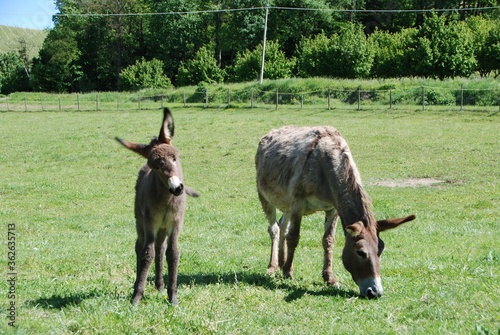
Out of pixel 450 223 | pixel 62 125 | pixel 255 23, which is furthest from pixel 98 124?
pixel 255 23

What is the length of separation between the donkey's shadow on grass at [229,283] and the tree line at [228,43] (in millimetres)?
53023

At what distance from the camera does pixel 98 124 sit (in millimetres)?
36500

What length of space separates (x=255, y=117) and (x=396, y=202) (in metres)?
22.9

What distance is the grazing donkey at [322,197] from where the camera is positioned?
665 cm

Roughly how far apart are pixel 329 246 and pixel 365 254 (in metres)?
1.34

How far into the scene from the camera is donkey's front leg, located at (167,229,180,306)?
611cm

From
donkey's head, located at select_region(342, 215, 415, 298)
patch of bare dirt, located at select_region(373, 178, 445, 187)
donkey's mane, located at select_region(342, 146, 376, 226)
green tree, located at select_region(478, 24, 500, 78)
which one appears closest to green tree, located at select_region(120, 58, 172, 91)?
green tree, located at select_region(478, 24, 500, 78)

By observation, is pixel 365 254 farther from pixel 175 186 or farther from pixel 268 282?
pixel 175 186

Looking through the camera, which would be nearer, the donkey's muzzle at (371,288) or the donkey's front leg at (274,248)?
the donkey's muzzle at (371,288)

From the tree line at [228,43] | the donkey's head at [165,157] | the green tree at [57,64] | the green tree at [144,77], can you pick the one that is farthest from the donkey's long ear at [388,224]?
the green tree at [57,64]

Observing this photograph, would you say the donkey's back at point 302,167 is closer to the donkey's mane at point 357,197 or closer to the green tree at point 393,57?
the donkey's mane at point 357,197

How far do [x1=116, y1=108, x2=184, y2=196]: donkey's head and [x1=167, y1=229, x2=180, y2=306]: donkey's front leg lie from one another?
0.65 meters

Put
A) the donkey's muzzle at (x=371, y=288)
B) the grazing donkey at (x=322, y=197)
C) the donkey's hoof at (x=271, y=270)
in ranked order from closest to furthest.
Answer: the donkey's muzzle at (x=371, y=288)
the grazing donkey at (x=322, y=197)
the donkey's hoof at (x=271, y=270)

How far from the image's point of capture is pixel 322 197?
7.50 metres
